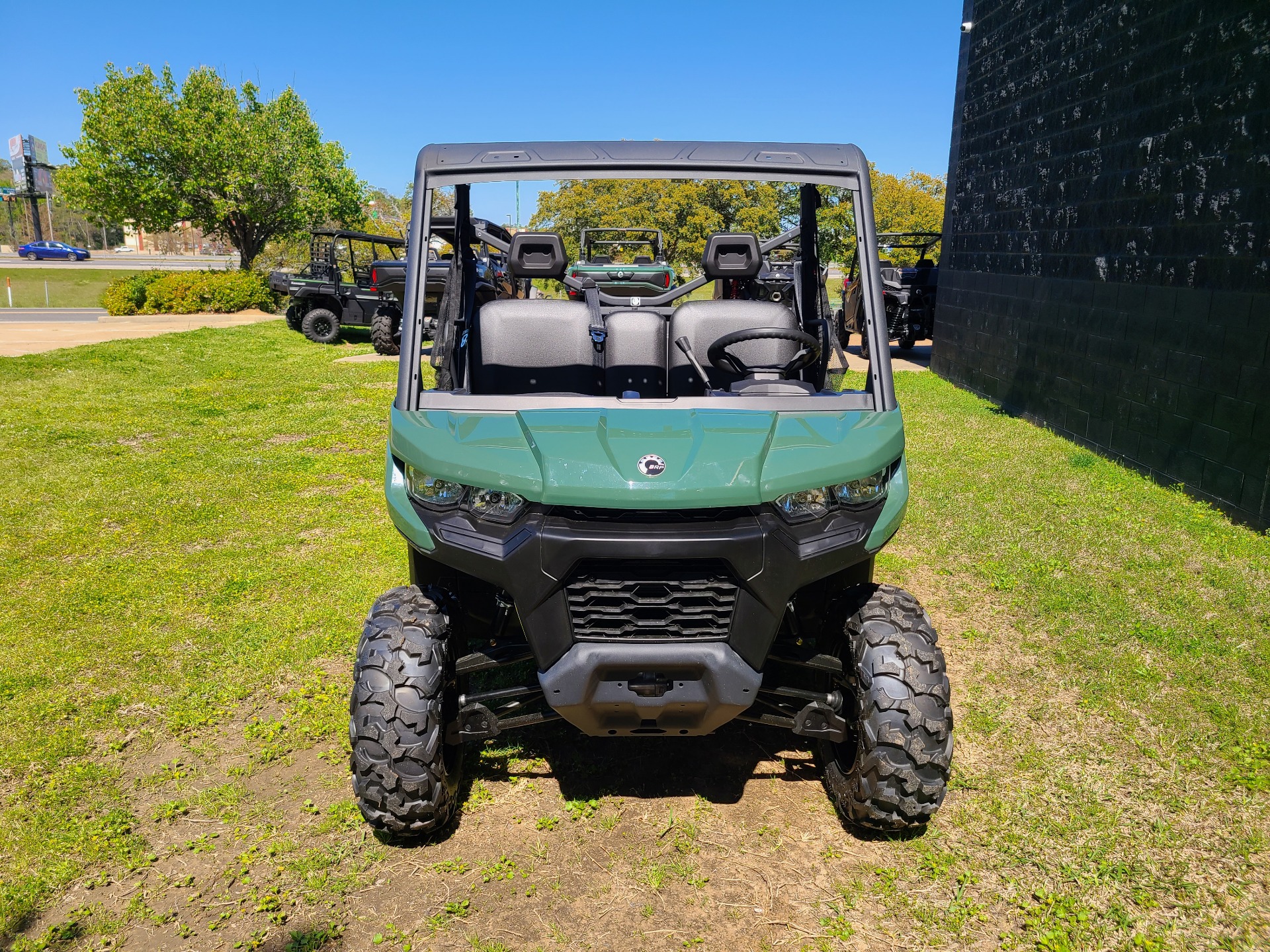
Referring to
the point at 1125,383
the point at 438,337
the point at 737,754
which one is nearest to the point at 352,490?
the point at 438,337

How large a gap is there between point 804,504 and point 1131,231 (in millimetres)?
6595

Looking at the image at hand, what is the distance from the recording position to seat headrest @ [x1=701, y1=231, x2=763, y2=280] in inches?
147

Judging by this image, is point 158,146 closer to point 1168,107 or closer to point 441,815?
point 1168,107

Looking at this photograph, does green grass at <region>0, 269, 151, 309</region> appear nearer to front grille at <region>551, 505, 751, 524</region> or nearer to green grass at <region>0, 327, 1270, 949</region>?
green grass at <region>0, 327, 1270, 949</region>

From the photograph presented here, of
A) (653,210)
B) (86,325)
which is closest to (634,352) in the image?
(653,210)

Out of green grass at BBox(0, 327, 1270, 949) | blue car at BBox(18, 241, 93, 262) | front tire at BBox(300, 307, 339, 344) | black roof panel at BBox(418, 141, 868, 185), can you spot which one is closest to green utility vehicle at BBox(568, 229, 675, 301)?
front tire at BBox(300, 307, 339, 344)

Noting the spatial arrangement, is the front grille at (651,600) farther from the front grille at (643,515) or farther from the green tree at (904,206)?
the green tree at (904,206)

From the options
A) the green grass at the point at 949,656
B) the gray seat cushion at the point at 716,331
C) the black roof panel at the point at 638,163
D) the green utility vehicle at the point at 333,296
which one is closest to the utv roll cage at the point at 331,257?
the green utility vehicle at the point at 333,296

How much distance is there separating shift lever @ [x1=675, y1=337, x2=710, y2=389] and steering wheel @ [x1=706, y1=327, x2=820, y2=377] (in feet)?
0.22

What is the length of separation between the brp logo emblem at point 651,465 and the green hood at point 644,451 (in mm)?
14

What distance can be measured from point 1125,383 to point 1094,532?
7.93 ft

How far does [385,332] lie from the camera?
1505 centimetres

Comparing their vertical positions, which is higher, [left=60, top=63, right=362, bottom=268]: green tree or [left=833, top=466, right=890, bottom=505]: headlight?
[left=60, top=63, right=362, bottom=268]: green tree

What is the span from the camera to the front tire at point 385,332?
49.3 ft
